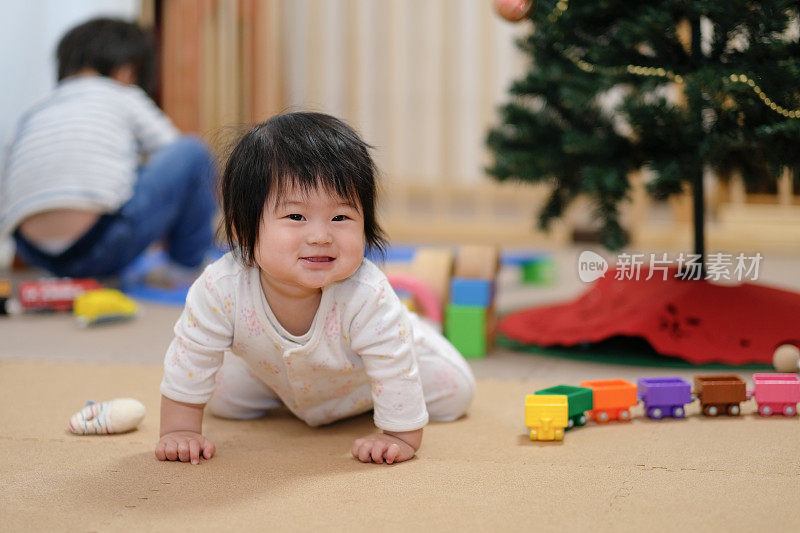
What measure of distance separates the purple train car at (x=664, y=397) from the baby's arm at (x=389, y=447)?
0.30 meters

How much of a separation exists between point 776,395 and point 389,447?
19.2 inches

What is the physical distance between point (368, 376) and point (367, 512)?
208mm

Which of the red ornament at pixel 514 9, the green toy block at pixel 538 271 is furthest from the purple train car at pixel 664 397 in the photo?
the green toy block at pixel 538 271

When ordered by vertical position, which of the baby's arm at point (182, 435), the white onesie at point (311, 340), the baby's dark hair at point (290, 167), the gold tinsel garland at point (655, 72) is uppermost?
the gold tinsel garland at point (655, 72)

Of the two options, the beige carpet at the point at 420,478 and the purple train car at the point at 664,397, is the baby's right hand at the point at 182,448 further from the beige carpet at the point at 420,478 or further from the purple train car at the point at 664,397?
the purple train car at the point at 664,397

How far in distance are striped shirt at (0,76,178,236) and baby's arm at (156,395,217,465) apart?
1.18 meters

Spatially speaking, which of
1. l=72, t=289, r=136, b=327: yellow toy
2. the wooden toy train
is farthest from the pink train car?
l=72, t=289, r=136, b=327: yellow toy

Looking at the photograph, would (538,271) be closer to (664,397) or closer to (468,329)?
(468,329)

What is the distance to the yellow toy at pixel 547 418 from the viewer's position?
99 centimetres

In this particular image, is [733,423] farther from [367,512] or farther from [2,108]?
[2,108]

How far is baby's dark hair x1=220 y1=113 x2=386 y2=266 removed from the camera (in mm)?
894

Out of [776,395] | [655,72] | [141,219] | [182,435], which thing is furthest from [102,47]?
[776,395]

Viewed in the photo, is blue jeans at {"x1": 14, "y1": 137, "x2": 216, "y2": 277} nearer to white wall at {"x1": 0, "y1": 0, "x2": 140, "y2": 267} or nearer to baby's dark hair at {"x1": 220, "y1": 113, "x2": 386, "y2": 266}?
white wall at {"x1": 0, "y1": 0, "x2": 140, "y2": 267}

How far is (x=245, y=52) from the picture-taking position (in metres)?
3.39
